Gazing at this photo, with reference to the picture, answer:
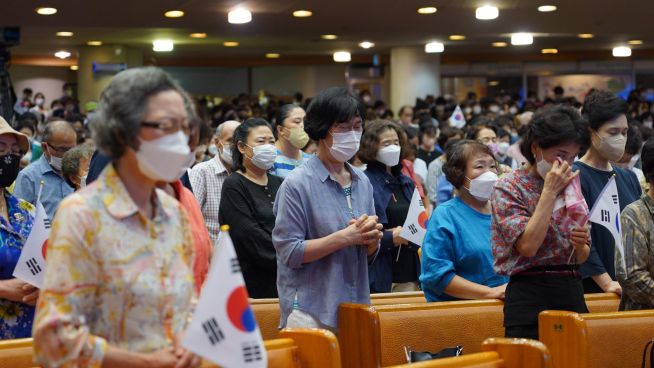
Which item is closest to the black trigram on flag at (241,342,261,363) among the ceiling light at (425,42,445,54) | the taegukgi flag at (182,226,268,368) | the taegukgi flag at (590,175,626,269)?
the taegukgi flag at (182,226,268,368)

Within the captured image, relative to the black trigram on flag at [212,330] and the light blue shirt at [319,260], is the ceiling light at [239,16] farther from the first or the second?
the black trigram on flag at [212,330]

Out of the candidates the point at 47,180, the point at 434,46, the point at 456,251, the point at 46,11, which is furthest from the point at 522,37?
the point at 456,251

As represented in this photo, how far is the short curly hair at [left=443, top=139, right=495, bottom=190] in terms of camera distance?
19.2 ft

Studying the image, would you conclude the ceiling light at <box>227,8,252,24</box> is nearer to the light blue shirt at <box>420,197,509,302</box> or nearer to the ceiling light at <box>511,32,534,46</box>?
the ceiling light at <box>511,32,534,46</box>

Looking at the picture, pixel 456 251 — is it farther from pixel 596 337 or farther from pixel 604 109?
pixel 604 109

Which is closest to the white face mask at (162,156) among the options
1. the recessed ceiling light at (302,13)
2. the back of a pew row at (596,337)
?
the back of a pew row at (596,337)

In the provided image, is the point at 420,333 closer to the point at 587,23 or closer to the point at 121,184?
the point at 121,184

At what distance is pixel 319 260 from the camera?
479 centimetres

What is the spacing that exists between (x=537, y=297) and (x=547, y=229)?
322 millimetres

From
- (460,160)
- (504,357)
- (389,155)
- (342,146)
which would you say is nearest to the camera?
(504,357)

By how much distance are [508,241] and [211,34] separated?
15932 mm

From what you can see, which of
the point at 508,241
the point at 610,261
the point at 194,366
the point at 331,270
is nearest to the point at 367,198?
the point at 331,270

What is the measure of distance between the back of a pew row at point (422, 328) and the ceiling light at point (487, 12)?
10.8 m

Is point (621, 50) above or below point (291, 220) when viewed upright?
above
